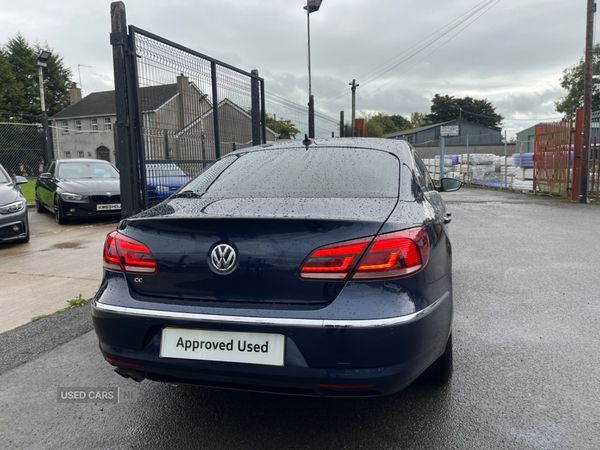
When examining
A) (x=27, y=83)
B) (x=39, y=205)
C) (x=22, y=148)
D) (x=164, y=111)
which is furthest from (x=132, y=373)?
(x=27, y=83)

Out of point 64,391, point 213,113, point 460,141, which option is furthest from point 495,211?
point 460,141

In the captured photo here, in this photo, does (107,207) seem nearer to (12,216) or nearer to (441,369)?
(12,216)

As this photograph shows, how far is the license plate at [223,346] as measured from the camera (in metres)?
2.05

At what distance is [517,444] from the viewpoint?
7.32 ft

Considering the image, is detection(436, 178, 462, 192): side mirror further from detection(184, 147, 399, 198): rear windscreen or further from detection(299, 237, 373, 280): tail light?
detection(299, 237, 373, 280): tail light

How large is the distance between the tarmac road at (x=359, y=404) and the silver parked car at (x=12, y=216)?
12.9ft

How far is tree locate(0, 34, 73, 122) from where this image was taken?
49688 mm

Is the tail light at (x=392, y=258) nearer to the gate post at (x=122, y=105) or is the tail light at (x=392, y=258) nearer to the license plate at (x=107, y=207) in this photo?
the gate post at (x=122, y=105)

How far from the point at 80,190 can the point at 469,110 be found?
101m

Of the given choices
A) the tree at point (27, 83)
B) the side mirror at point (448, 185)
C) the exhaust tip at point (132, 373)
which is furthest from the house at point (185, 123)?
the tree at point (27, 83)

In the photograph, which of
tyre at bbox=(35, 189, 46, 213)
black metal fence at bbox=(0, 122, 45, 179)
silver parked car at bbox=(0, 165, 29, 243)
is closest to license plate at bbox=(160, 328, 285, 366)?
silver parked car at bbox=(0, 165, 29, 243)

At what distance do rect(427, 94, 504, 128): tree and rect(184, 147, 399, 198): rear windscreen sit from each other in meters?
104

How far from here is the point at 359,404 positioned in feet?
8.70

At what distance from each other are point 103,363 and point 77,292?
1863mm
